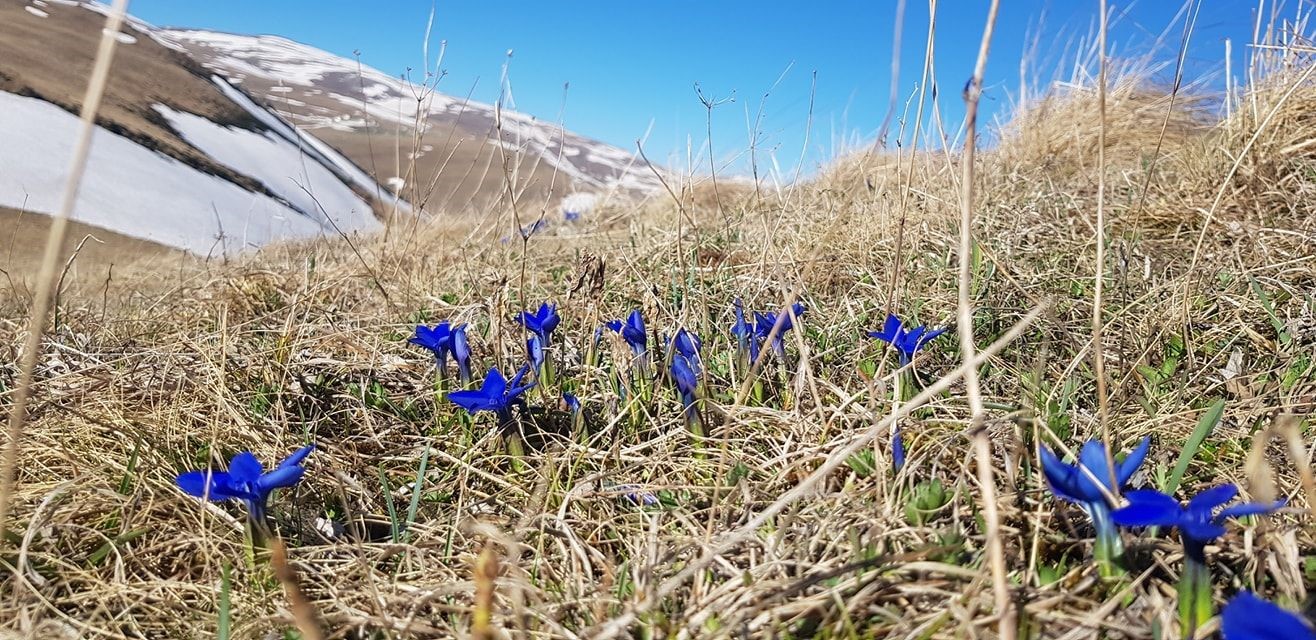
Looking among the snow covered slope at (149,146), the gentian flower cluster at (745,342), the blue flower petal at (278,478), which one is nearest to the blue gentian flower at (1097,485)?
the gentian flower cluster at (745,342)

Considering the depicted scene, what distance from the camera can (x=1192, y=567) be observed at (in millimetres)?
884

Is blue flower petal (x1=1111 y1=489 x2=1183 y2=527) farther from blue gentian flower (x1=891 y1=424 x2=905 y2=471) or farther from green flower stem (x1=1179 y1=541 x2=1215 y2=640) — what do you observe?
blue gentian flower (x1=891 y1=424 x2=905 y2=471)

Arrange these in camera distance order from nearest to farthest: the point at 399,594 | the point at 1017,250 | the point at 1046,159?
the point at 399,594, the point at 1017,250, the point at 1046,159

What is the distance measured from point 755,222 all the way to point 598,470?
101 inches

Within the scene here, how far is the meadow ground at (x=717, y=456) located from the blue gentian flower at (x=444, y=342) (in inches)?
3.8

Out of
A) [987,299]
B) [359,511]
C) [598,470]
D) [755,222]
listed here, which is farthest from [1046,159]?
[359,511]

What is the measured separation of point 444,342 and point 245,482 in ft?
2.13

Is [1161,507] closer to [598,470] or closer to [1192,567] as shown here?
[1192,567]

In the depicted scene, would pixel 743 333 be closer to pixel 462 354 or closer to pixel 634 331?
pixel 634 331

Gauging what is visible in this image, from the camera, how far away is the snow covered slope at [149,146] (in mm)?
13703

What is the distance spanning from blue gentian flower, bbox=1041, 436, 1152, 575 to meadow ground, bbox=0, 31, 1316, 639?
4 cm

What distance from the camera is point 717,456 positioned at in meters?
1.58

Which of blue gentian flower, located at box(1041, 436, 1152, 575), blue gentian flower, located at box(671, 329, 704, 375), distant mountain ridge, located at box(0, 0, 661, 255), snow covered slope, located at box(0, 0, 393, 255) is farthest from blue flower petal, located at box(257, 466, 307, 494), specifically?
snow covered slope, located at box(0, 0, 393, 255)

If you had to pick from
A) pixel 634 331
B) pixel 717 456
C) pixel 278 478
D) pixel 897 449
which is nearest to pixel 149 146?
pixel 634 331
